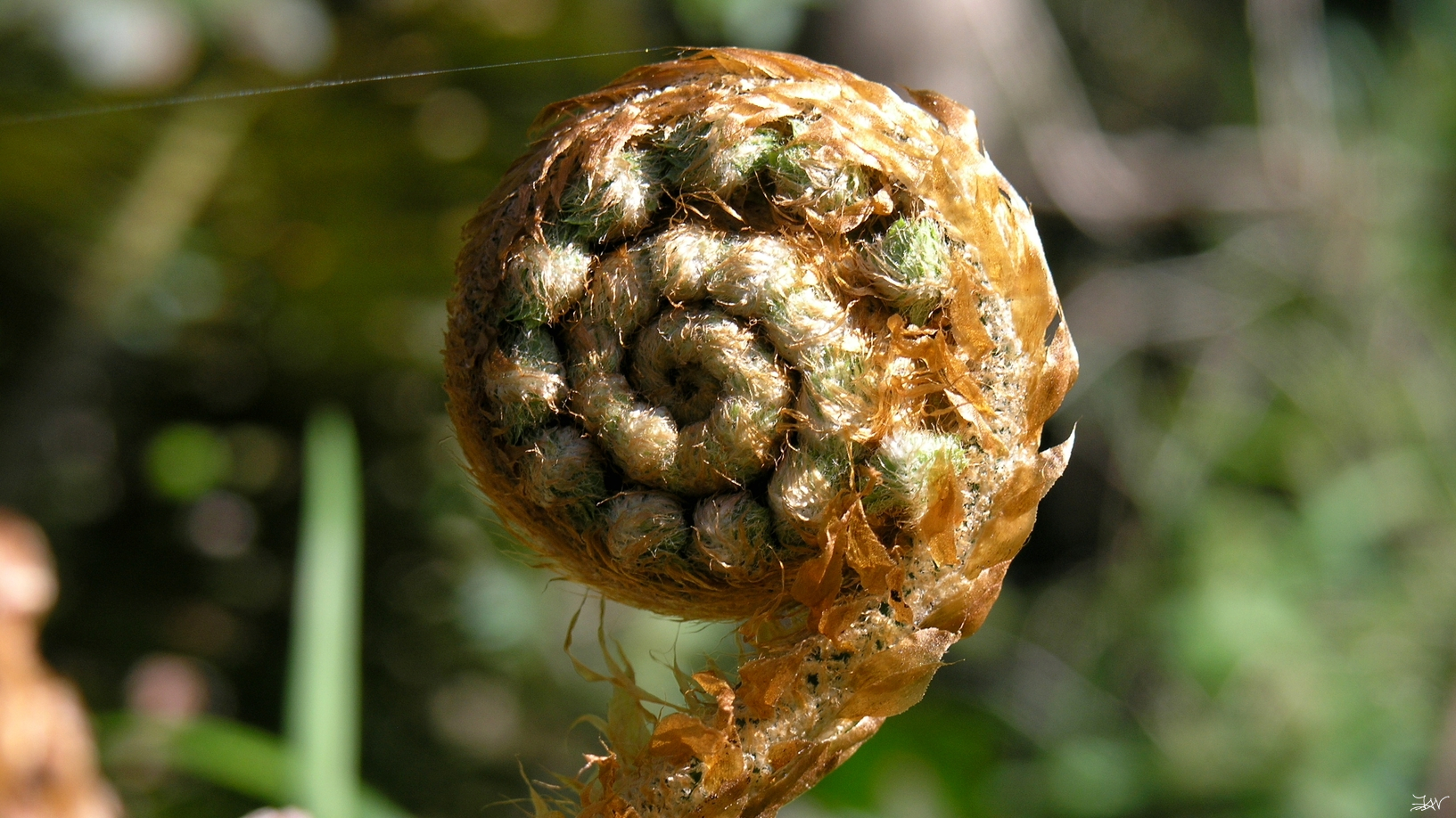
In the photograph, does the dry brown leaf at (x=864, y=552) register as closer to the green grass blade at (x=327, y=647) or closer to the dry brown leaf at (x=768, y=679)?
the dry brown leaf at (x=768, y=679)

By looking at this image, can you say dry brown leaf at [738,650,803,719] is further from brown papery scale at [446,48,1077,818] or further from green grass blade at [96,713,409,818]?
green grass blade at [96,713,409,818]

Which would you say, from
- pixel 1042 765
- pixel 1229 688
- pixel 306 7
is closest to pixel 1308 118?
pixel 1229 688

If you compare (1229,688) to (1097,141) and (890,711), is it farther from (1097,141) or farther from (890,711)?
(890,711)

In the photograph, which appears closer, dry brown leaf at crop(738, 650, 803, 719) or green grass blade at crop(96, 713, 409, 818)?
dry brown leaf at crop(738, 650, 803, 719)

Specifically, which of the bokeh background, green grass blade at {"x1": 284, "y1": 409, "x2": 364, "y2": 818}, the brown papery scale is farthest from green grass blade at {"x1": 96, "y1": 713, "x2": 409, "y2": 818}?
the brown papery scale

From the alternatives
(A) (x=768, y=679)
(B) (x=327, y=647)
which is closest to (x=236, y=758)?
(B) (x=327, y=647)

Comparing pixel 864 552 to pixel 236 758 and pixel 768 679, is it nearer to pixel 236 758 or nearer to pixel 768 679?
pixel 768 679
